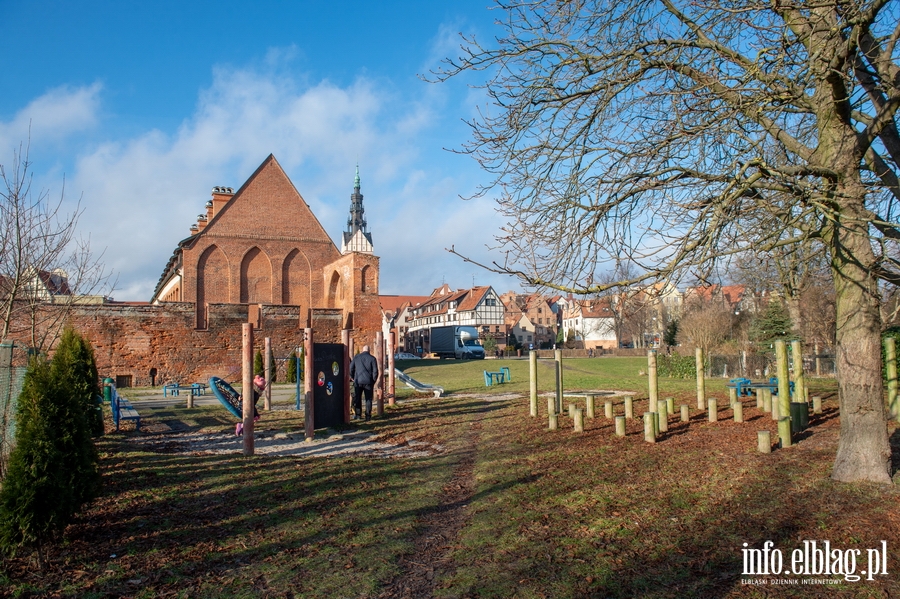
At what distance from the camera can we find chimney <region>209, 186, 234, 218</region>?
39.2 metres

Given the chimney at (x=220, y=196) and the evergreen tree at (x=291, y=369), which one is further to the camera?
the chimney at (x=220, y=196)

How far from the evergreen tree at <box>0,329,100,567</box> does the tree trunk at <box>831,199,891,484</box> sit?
23.9 ft

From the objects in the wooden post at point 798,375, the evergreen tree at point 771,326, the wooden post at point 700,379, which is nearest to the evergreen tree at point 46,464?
the wooden post at point 798,375

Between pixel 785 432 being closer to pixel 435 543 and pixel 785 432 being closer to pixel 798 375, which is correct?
pixel 798 375

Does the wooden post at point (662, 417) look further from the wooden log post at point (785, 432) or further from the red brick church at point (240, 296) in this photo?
the red brick church at point (240, 296)

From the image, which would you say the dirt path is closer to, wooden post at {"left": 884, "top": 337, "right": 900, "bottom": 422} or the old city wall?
wooden post at {"left": 884, "top": 337, "right": 900, "bottom": 422}

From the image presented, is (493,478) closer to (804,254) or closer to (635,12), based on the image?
(804,254)

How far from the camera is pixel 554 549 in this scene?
4895 mm

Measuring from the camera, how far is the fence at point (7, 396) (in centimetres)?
593

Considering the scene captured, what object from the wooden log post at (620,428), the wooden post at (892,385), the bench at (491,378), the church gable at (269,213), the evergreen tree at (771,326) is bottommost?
the bench at (491,378)

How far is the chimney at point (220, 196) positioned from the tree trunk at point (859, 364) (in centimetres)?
3767

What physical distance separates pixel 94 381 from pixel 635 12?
12.0 m

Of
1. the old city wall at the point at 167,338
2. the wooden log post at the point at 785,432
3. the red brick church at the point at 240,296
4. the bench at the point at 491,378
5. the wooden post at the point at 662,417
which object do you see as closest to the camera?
the wooden log post at the point at 785,432

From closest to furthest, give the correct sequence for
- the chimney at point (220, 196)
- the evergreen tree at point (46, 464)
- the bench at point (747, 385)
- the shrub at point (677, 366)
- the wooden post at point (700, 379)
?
1. the evergreen tree at point (46, 464)
2. the wooden post at point (700, 379)
3. the bench at point (747, 385)
4. the shrub at point (677, 366)
5. the chimney at point (220, 196)
